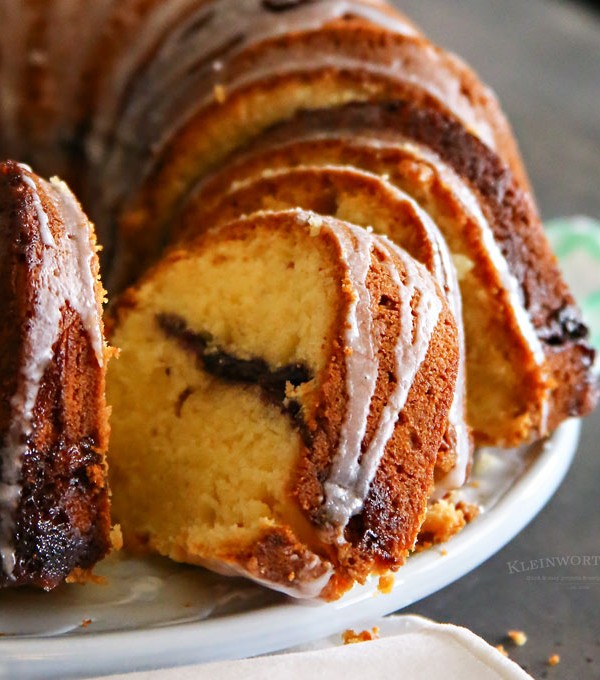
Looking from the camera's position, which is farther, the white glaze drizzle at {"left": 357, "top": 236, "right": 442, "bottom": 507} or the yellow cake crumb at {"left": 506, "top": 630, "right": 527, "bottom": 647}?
the yellow cake crumb at {"left": 506, "top": 630, "right": 527, "bottom": 647}

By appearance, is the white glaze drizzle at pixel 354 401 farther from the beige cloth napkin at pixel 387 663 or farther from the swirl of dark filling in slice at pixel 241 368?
the beige cloth napkin at pixel 387 663

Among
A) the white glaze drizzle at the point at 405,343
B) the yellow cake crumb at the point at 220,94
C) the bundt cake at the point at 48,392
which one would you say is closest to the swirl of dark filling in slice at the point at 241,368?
the white glaze drizzle at the point at 405,343

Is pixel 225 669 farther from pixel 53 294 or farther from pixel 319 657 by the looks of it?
pixel 53 294

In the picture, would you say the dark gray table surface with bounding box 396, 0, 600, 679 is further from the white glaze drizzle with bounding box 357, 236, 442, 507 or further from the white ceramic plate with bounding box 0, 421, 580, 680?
the white glaze drizzle with bounding box 357, 236, 442, 507

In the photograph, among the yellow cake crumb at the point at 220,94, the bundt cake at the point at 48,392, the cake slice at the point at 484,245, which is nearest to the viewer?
the bundt cake at the point at 48,392

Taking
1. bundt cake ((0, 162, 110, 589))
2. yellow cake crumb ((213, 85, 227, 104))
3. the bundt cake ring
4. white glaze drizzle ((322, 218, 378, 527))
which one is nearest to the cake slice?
the bundt cake ring

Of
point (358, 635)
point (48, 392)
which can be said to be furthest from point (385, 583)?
point (48, 392)

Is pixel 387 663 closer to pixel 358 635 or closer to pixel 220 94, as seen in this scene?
pixel 358 635
